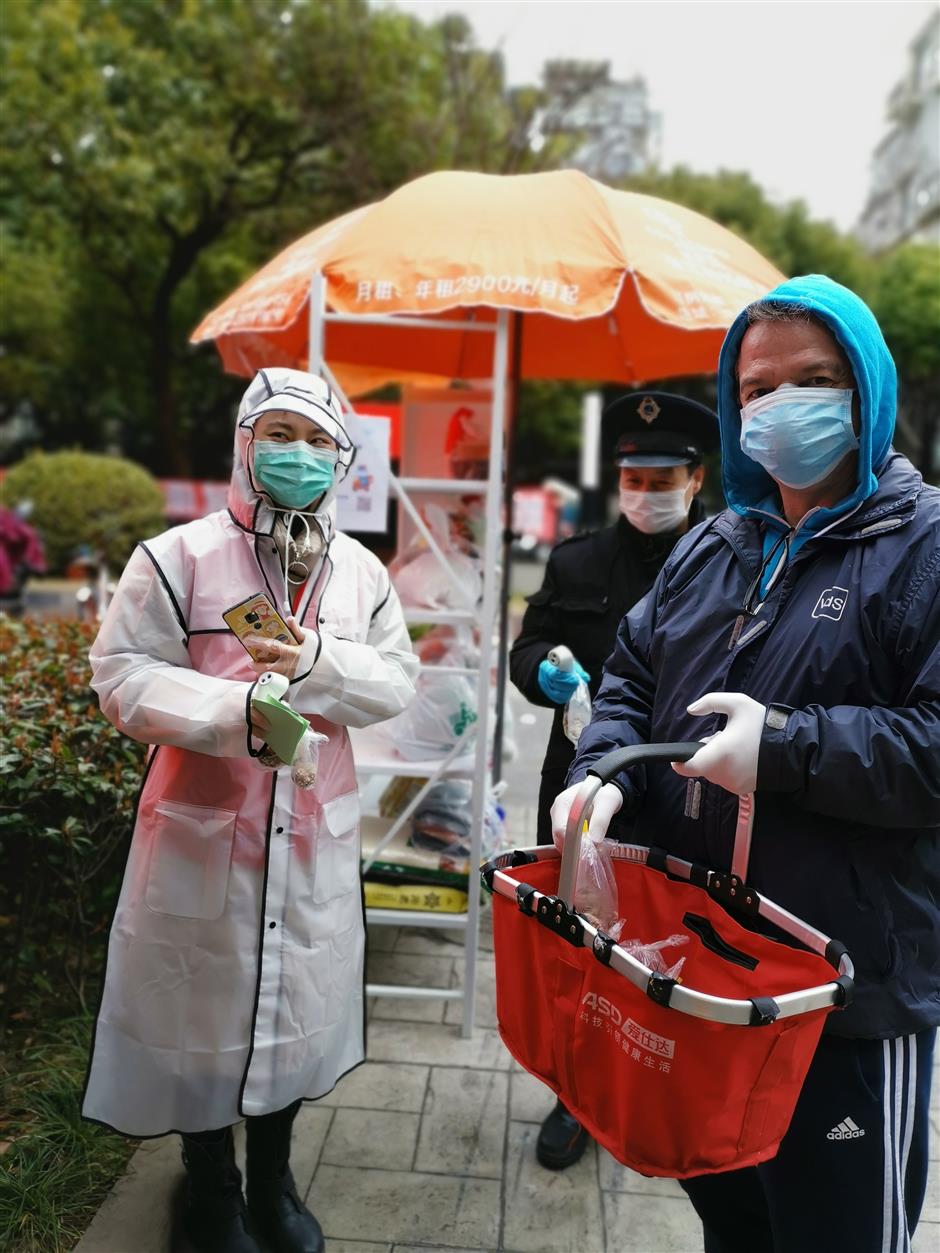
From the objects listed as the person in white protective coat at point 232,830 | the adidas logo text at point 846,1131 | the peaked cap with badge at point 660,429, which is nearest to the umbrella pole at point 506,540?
the peaked cap with badge at point 660,429

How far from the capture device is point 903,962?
4.99ft

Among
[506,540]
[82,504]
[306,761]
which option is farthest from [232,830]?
[82,504]

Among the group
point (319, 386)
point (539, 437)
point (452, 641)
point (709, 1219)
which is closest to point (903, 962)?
point (709, 1219)

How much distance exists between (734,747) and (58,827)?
2.27m

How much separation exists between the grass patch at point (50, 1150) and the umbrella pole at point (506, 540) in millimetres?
1839

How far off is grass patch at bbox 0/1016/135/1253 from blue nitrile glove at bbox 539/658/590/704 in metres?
1.69

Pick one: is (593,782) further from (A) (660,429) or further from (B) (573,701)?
(A) (660,429)

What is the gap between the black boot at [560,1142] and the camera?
9.00 ft

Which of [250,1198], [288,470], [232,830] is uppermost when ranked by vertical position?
[288,470]

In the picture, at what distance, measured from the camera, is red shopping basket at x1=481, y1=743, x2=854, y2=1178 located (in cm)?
135

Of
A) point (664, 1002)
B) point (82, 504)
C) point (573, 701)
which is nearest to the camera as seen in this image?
point (664, 1002)

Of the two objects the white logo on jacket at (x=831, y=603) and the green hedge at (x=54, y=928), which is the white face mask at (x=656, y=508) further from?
the green hedge at (x=54, y=928)

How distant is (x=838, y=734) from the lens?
4.70 feet

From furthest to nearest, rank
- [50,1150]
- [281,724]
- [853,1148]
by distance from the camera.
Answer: [50,1150]
[281,724]
[853,1148]
